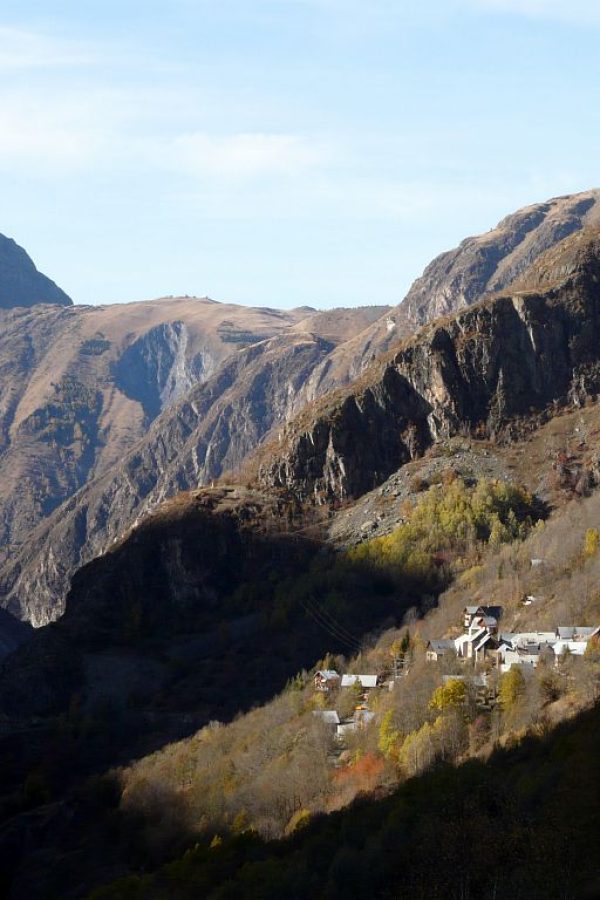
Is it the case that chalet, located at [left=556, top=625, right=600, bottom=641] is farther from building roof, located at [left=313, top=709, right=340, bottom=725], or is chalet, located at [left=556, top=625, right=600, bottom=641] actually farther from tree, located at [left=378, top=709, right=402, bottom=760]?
building roof, located at [left=313, top=709, right=340, bottom=725]

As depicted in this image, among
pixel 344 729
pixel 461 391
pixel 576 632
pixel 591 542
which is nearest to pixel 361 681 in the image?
pixel 344 729

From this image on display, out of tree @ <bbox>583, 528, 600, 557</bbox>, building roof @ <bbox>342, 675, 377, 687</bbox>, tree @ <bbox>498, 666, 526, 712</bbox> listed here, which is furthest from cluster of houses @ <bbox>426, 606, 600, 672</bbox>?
tree @ <bbox>583, 528, 600, 557</bbox>

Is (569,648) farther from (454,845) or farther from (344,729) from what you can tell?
(454,845)

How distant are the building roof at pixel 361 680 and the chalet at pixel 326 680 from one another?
179 centimetres

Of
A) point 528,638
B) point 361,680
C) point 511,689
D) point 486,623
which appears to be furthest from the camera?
point 486,623

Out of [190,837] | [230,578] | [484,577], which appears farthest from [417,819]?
[230,578]

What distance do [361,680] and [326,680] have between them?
6.69 m

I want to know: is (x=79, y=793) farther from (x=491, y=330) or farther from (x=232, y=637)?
(x=491, y=330)

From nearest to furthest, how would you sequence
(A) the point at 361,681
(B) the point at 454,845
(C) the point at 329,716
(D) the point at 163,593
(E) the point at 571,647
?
(B) the point at 454,845, (E) the point at 571,647, (C) the point at 329,716, (A) the point at 361,681, (D) the point at 163,593

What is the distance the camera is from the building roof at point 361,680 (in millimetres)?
118000

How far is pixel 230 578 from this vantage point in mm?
178500

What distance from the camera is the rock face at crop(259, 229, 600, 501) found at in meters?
190

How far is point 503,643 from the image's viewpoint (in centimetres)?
10956

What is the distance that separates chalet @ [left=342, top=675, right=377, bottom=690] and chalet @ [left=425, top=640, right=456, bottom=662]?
518 centimetres
